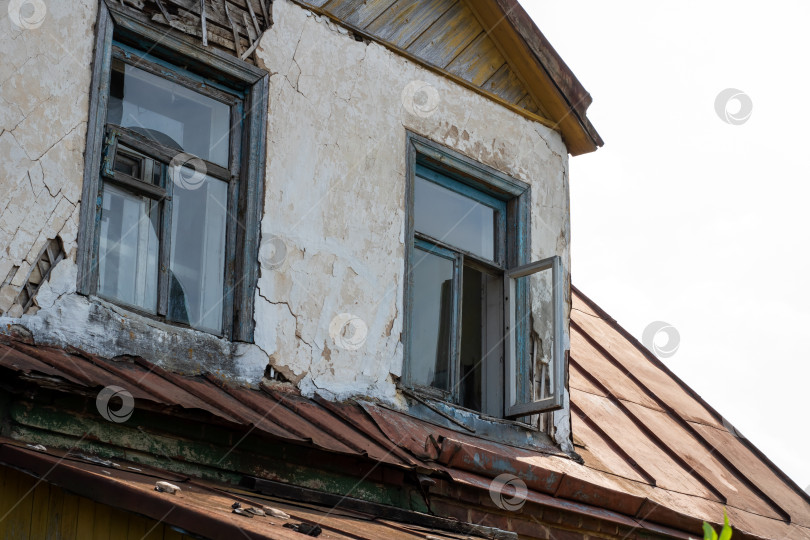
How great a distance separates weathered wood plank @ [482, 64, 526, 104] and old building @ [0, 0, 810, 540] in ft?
0.07

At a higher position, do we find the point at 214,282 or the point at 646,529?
the point at 214,282

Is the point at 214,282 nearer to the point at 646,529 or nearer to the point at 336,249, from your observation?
the point at 336,249

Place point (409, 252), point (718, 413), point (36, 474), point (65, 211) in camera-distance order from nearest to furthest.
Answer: point (36, 474) → point (65, 211) → point (409, 252) → point (718, 413)

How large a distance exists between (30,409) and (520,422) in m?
3.60

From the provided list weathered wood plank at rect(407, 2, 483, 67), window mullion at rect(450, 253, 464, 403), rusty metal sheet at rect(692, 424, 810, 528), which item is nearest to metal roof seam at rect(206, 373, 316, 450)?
window mullion at rect(450, 253, 464, 403)

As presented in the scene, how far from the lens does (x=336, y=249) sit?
21.6ft

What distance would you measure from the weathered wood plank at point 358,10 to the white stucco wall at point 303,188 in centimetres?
13

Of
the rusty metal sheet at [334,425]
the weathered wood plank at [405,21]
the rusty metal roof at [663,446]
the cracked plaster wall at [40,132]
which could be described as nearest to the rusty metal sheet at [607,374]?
the rusty metal roof at [663,446]

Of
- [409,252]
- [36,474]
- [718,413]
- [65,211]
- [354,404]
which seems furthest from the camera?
[718,413]

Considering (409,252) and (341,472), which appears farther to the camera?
(409,252)

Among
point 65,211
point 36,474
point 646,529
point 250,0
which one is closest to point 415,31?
point 250,0

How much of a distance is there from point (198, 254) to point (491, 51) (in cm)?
305

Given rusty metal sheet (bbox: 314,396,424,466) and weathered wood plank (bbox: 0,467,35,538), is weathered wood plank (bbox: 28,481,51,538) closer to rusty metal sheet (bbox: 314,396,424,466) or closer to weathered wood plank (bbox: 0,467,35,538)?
weathered wood plank (bbox: 0,467,35,538)

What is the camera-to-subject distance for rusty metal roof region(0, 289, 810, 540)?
5215mm
